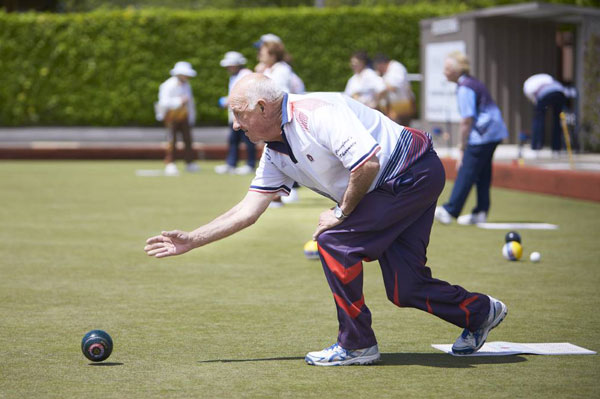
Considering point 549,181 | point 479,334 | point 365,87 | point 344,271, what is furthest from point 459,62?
point 344,271

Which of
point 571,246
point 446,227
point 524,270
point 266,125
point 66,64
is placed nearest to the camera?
point 266,125

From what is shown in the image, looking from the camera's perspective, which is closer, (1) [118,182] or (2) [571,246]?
(2) [571,246]

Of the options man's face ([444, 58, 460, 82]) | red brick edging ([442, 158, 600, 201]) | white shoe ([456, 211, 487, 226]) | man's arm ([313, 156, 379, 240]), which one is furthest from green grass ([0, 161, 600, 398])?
man's face ([444, 58, 460, 82])

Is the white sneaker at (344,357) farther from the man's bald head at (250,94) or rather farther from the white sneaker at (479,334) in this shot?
the man's bald head at (250,94)

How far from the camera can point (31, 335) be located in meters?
5.75

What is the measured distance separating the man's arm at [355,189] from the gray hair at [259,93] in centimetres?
49

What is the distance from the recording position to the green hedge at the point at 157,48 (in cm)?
2539

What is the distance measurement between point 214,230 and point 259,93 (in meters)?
0.76

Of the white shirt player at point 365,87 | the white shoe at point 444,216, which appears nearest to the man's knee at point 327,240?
the white shoe at point 444,216

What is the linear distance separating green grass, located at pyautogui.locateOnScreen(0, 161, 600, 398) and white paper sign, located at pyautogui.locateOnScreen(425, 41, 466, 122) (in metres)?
8.57

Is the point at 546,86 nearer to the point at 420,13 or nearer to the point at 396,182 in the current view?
the point at 420,13

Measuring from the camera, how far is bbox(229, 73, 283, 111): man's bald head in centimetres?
481

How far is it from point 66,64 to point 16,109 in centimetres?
153

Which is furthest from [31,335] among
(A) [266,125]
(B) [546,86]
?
(B) [546,86]
